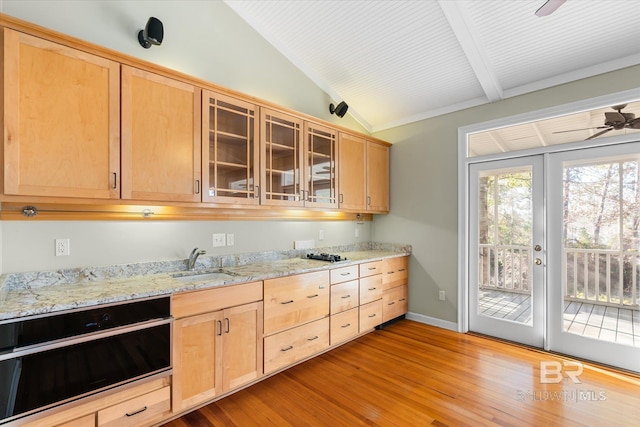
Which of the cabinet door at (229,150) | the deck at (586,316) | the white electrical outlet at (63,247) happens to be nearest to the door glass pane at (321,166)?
the cabinet door at (229,150)

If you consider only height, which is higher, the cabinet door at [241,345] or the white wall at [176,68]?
the white wall at [176,68]

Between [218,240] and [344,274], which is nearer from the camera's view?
[218,240]

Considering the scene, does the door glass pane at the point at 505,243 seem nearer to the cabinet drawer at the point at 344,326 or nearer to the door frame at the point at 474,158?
the door frame at the point at 474,158

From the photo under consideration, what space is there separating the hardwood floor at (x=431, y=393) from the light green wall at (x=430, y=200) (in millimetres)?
884

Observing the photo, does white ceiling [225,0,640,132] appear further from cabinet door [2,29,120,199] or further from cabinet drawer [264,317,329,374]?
cabinet drawer [264,317,329,374]

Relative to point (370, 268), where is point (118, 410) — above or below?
below

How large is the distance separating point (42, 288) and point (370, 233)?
3.61 m

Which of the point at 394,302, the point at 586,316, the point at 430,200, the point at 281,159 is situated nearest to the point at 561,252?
the point at 586,316

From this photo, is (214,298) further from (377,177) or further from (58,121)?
(377,177)

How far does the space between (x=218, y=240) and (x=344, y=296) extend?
4.55ft

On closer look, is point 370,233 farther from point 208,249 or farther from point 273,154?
point 208,249

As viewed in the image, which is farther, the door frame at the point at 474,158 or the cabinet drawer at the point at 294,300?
the door frame at the point at 474,158

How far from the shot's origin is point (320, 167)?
11.2 feet

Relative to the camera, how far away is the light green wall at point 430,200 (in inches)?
146
